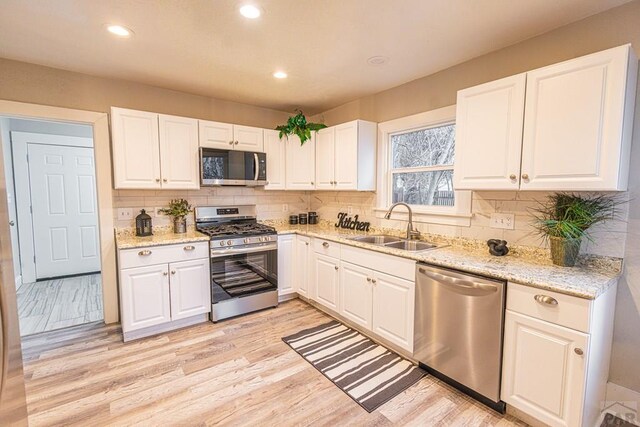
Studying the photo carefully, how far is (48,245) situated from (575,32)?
250 inches

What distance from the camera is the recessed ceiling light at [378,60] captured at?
2.49 m

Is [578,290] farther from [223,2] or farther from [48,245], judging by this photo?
[48,245]

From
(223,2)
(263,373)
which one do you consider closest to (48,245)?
(263,373)

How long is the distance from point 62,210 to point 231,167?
311cm

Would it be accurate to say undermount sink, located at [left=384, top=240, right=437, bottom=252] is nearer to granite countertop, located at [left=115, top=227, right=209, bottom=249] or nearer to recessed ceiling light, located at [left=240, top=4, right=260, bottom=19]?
granite countertop, located at [left=115, top=227, right=209, bottom=249]

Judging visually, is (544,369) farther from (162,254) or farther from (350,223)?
(162,254)

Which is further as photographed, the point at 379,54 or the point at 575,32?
the point at 379,54

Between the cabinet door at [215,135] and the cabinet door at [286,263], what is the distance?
4.01 ft

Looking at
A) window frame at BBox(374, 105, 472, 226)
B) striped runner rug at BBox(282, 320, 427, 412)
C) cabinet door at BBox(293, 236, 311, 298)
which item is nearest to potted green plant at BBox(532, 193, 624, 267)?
window frame at BBox(374, 105, 472, 226)

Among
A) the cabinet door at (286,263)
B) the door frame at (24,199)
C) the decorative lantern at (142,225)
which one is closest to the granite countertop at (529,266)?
the cabinet door at (286,263)

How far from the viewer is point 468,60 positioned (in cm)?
253

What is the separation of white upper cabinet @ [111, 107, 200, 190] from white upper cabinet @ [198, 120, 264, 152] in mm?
104

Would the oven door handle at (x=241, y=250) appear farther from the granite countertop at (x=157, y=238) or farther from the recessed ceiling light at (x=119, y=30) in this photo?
the recessed ceiling light at (x=119, y=30)

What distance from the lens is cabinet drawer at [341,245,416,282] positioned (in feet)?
7.62
